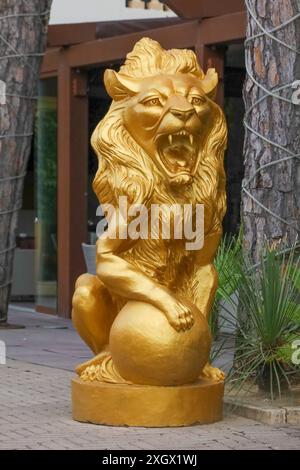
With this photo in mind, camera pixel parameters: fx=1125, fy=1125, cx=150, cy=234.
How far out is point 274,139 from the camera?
8414mm

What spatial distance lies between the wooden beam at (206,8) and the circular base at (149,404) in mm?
6103

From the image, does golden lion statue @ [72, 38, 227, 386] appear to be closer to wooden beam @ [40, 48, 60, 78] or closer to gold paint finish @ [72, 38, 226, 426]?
gold paint finish @ [72, 38, 226, 426]

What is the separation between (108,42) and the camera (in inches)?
563

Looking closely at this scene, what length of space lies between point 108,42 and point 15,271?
4.83m

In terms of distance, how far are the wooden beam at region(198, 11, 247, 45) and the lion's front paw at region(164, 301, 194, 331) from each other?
18.1 feet

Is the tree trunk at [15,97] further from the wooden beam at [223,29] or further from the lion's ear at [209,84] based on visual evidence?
the lion's ear at [209,84]

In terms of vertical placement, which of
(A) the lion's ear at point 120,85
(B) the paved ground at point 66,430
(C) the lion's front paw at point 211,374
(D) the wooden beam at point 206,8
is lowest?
(B) the paved ground at point 66,430

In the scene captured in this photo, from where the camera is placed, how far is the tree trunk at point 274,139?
27.5 feet

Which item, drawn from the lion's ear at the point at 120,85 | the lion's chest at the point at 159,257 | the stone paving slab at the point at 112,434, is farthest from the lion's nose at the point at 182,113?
the stone paving slab at the point at 112,434

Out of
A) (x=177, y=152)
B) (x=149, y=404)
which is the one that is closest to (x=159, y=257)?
(x=177, y=152)

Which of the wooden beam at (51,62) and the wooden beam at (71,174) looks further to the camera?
the wooden beam at (51,62)

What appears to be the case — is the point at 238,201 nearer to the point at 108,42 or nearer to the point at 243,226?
the point at 108,42

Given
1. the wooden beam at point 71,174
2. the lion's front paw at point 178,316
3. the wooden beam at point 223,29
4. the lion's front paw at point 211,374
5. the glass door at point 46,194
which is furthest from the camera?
the glass door at point 46,194
